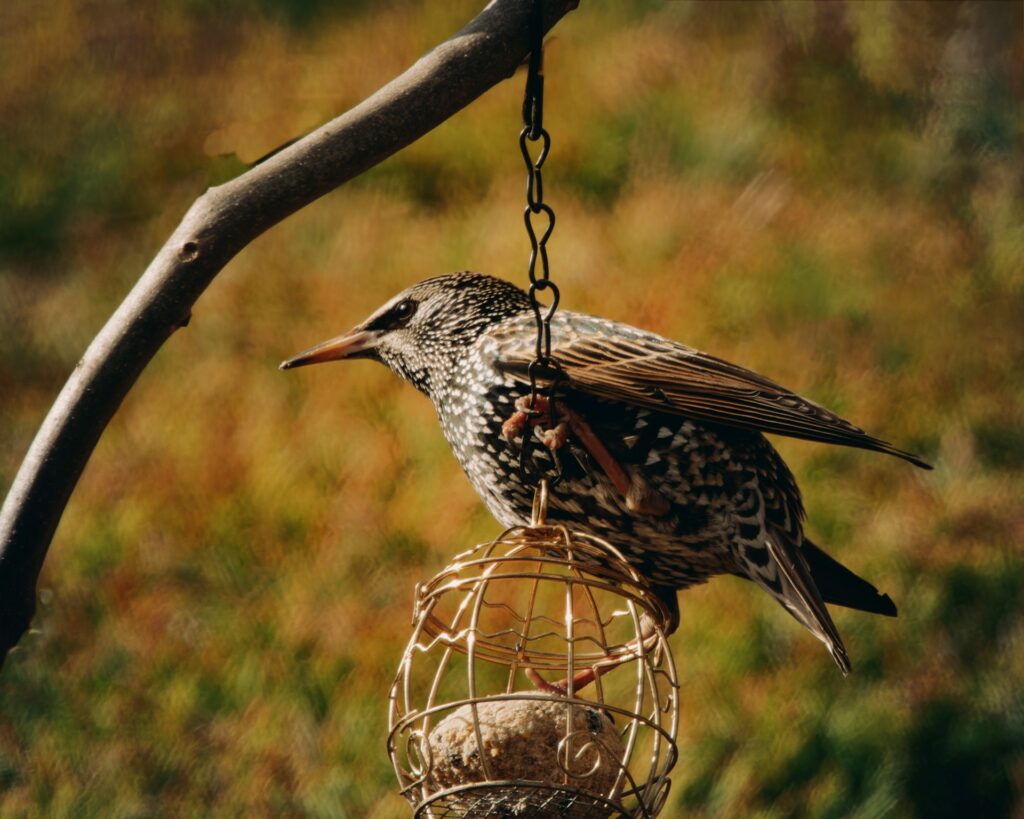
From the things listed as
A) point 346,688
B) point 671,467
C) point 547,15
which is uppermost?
point 547,15

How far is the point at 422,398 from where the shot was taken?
5242 millimetres

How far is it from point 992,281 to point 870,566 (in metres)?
1.29

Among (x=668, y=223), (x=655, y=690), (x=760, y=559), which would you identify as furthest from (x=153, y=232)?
(x=655, y=690)

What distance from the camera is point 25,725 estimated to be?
175 inches

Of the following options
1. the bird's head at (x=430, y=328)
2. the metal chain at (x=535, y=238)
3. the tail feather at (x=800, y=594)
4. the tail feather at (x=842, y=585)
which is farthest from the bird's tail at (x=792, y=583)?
the bird's head at (x=430, y=328)

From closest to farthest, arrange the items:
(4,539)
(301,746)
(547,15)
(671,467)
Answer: (4,539) → (547,15) → (671,467) → (301,746)

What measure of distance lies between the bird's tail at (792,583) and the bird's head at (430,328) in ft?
2.49

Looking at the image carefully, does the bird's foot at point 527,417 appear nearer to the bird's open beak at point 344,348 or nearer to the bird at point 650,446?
the bird at point 650,446

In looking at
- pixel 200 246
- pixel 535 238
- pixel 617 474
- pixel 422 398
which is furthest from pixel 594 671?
pixel 422 398

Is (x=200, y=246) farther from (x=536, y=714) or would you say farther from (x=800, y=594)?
(x=800, y=594)

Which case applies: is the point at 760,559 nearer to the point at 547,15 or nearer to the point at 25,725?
the point at 547,15

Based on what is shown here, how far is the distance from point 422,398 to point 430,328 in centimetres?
160

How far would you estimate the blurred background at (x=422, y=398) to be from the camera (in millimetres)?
4438

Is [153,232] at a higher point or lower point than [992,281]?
higher
